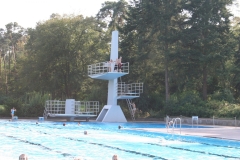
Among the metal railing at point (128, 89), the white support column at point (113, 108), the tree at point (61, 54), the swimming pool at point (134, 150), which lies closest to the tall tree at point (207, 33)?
the metal railing at point (128, 89)

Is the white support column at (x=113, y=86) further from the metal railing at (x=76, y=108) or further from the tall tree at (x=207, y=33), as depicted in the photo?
the tall tree at (x=207, y=33)

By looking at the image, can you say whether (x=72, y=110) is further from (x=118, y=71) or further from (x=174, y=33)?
(x=174, y=33)

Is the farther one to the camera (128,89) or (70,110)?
(128,89)

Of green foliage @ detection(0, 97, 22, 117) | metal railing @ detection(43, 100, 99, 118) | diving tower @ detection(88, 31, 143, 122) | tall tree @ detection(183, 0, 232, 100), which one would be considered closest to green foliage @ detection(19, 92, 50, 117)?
green foliage @ detection(0, 97, 22, 117)

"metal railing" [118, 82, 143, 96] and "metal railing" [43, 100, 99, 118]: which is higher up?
"metal railing" [118, 82, 143, 96]

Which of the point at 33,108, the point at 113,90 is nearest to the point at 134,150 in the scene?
the point at 113,90

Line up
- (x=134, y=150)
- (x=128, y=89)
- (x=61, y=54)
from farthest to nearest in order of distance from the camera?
(x=61, y=54) → (x=128, y=89) → (x=134, y=150)

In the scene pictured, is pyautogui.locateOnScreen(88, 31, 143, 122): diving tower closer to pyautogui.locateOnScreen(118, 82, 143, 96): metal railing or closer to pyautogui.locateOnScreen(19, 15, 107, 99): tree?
pyautogui.locateOnScreen(118, 82, 143, 96): metal railing

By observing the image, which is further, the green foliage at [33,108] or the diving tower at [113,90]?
the green foliage at [33,108]

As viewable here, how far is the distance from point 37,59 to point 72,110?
32.4 ft

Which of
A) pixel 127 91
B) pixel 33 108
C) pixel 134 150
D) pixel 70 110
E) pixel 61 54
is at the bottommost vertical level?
pixel 134 150

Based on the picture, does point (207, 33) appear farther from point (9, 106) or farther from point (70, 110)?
point (9, 106)

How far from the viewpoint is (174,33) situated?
31.3m

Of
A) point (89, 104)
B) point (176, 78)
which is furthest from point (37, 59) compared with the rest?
point (176, 78)
